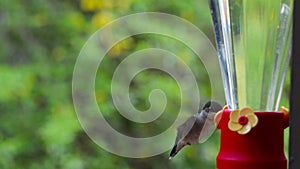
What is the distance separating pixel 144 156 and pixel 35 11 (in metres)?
0.55

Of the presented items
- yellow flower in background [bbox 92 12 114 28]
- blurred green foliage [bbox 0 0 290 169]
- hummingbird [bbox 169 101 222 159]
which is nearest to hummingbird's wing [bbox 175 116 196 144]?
hummingbird [bbox 169 101 222 159]

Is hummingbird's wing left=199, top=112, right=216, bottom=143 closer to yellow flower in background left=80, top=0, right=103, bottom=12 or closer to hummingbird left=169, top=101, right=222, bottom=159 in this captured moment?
hummingbird left=169, top=101, right=222, bottom=159

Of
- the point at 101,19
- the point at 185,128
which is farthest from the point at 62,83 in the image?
the point at 185,128

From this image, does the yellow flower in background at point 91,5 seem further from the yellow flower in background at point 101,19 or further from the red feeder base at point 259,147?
the red feeder base at point 259,147

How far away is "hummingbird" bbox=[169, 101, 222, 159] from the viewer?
0.74 metres

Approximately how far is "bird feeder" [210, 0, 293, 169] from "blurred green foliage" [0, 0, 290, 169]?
32.7 inches

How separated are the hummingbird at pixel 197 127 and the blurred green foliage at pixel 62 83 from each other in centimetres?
77

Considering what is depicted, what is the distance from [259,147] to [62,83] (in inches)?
42.6

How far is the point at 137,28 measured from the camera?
1.61 metres

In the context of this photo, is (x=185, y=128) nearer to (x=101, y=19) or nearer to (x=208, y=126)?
(x=208, y=126)

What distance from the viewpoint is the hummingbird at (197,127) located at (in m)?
0.74

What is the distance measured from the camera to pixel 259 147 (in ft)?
2.14

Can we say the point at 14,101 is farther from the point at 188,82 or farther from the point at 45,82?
the point at 188,82

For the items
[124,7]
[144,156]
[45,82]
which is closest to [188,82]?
[144,156]
